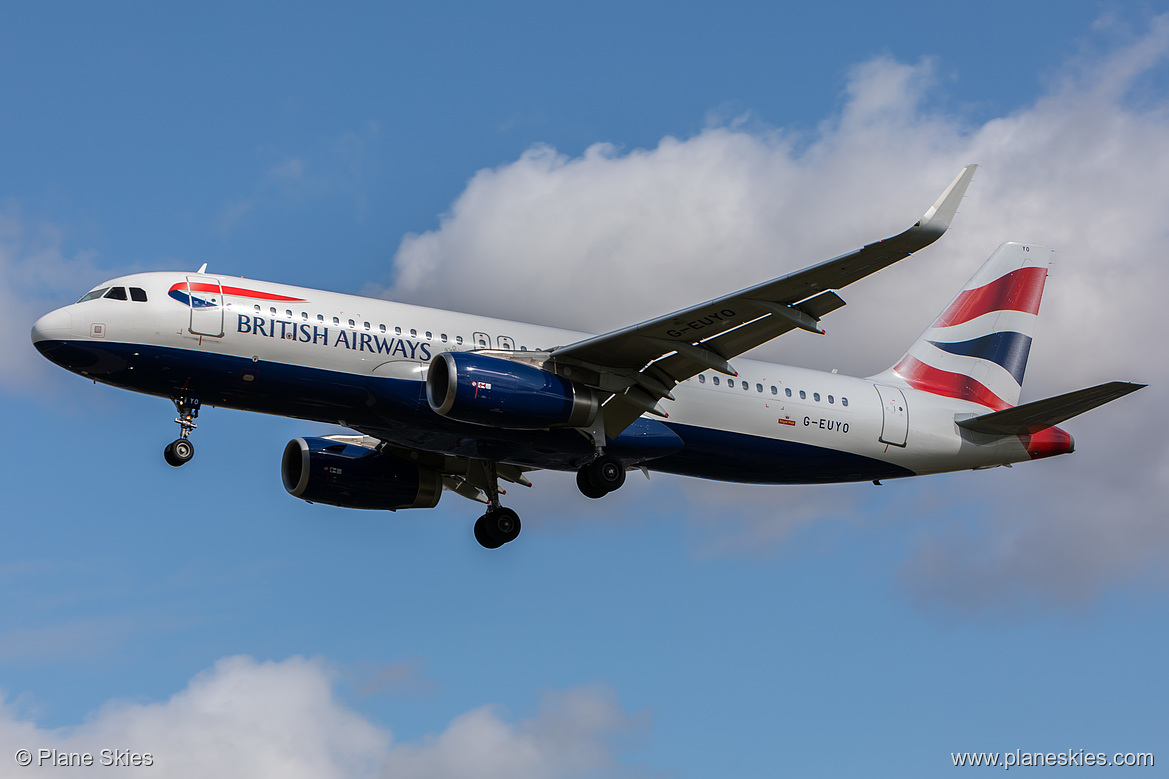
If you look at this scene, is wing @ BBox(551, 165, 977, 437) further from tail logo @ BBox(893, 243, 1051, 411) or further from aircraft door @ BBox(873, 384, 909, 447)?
tail logo @ BBox(893, 243, 1051, 411)

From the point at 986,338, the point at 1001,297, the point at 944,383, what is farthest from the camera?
the point at 1001,297

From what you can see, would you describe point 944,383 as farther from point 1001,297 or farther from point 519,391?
point 519,391

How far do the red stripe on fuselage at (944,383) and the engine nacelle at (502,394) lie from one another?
11.6m

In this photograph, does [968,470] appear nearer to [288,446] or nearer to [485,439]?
[485,439]

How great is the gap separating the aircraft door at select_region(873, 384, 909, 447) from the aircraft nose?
19.8 meters

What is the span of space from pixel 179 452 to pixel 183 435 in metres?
0.39

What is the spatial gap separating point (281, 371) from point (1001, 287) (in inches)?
864

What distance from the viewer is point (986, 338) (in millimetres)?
37000

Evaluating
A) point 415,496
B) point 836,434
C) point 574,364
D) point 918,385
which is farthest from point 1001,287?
point 415,496

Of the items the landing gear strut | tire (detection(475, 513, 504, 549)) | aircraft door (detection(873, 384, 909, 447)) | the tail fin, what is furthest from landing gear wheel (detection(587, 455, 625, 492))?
the tail fin

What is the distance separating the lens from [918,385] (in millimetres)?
35094

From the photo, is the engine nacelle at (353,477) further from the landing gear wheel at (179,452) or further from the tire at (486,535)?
the landing gear wheel at (179,452)

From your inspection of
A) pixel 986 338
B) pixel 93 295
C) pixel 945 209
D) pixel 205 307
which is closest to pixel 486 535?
pixel 205 307

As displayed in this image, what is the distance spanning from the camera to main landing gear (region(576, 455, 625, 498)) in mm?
30141
